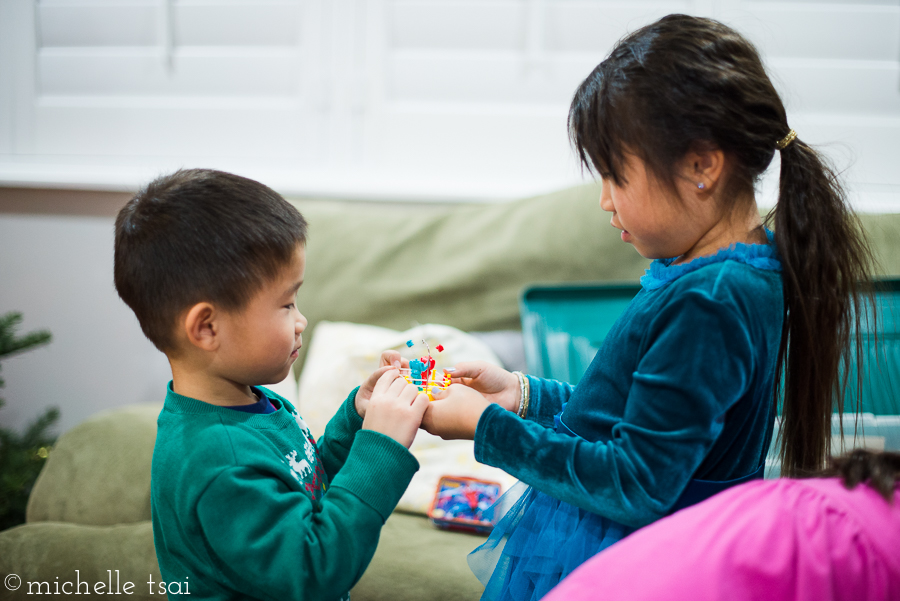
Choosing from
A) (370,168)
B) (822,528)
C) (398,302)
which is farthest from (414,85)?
(822,528)

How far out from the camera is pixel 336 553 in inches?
25.4

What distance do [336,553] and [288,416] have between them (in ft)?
0.76

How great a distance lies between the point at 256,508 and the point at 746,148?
2.16 ft

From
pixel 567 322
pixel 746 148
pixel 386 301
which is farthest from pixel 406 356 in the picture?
pixel 746 148

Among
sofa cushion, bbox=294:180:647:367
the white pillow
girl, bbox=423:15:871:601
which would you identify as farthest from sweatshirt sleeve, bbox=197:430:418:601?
sofa cushion, bbox=294:180:647:367

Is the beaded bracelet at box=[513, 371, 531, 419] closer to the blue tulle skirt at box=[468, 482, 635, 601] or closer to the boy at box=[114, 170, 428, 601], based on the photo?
the blue tulle skirt at box=[468, 482, 635, 601]

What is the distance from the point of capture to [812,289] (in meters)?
0.72

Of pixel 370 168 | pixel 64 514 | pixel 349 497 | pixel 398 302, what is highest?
pixel 370 168

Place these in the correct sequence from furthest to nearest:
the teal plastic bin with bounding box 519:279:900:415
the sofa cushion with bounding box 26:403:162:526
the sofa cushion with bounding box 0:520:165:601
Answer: the teal plastic bin with bounding box 519:279:900:415, the sofa cushion with bounding box 26:403:162:526, the sofa cushion with bounding box 0:520:165:601

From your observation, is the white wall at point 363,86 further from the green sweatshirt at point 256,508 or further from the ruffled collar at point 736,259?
the green sweatshirt at point 256,508

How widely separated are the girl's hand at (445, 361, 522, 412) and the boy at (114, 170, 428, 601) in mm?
152

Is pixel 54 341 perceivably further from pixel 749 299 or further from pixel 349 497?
pixel 749 299

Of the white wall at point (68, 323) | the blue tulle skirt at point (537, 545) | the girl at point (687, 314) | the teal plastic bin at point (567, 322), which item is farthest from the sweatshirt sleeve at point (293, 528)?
the white wall at point (68, 323)

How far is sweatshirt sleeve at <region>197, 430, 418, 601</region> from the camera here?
637 millimetres
